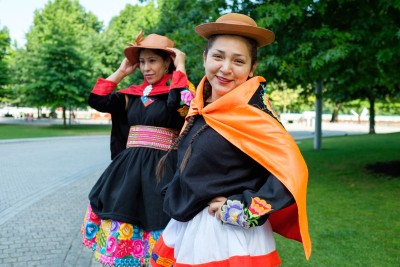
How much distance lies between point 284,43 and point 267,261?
22.3ft

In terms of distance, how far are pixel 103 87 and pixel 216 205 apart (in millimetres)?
1704

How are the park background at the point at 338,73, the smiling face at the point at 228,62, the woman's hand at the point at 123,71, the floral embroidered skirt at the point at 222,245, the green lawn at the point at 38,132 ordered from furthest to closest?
the green lawn at the point at 38,132 → the park background at the point at 338,73 → the woman's hand at the point at 123,71 → the smiling face at the point at 228,62 → the floral embroidered skirt at the point at 222,245

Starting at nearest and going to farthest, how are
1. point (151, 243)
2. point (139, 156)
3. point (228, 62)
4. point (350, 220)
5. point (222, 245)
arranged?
point (222, 245)
point (228, 62)
point (151, 243)
point (139, 156)
point (350, 220)

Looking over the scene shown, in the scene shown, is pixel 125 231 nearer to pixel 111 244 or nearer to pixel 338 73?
pixel 111 244

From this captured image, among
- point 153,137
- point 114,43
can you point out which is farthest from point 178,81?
point 114,43

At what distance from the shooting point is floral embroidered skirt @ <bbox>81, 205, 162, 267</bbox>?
3129 millimetres

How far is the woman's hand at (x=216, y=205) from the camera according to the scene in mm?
2131

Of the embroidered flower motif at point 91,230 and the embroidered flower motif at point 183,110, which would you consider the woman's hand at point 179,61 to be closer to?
the embroidered flower motif at point 183,110

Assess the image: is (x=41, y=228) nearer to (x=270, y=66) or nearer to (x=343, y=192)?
(x=270, y=66)

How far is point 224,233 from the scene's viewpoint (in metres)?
2.14

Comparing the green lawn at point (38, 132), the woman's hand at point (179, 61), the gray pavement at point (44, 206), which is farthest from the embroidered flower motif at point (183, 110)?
the green lawn at point (38, 132)

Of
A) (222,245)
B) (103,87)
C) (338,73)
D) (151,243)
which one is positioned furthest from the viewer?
(338,73)

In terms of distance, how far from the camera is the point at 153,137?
3.29 m

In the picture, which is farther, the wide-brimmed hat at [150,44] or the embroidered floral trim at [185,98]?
the wide-brimmed hat at [150,44]
